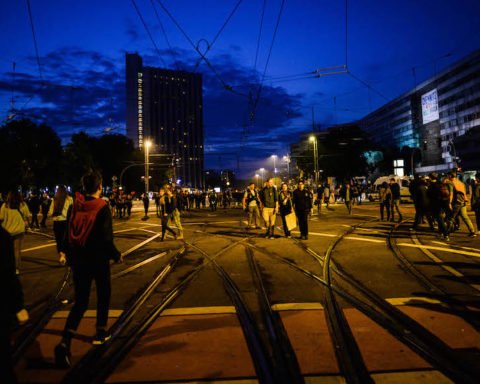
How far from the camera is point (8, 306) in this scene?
281cm

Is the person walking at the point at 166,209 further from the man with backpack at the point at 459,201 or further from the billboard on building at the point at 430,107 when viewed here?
the billboard on building at the point at 430,107

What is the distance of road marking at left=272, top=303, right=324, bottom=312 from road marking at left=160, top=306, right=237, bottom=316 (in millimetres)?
580

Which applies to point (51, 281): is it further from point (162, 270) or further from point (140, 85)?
point (140, 85)

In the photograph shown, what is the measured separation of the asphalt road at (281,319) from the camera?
3.68 metres

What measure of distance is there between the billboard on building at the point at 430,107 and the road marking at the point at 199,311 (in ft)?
346

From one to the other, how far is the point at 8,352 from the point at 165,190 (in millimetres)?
10943

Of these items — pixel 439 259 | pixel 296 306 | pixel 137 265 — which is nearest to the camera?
pixel 296 306

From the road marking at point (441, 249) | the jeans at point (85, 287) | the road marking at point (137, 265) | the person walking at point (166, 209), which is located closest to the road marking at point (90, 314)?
the jeans at point (85, 287)

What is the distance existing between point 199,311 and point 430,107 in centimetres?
10792

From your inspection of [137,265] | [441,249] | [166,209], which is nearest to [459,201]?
[441,249]

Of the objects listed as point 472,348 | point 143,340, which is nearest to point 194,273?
point 143,340

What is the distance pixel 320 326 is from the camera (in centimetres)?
478

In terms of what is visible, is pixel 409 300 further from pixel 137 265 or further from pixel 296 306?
pixel 137 265

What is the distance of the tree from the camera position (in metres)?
51.8
